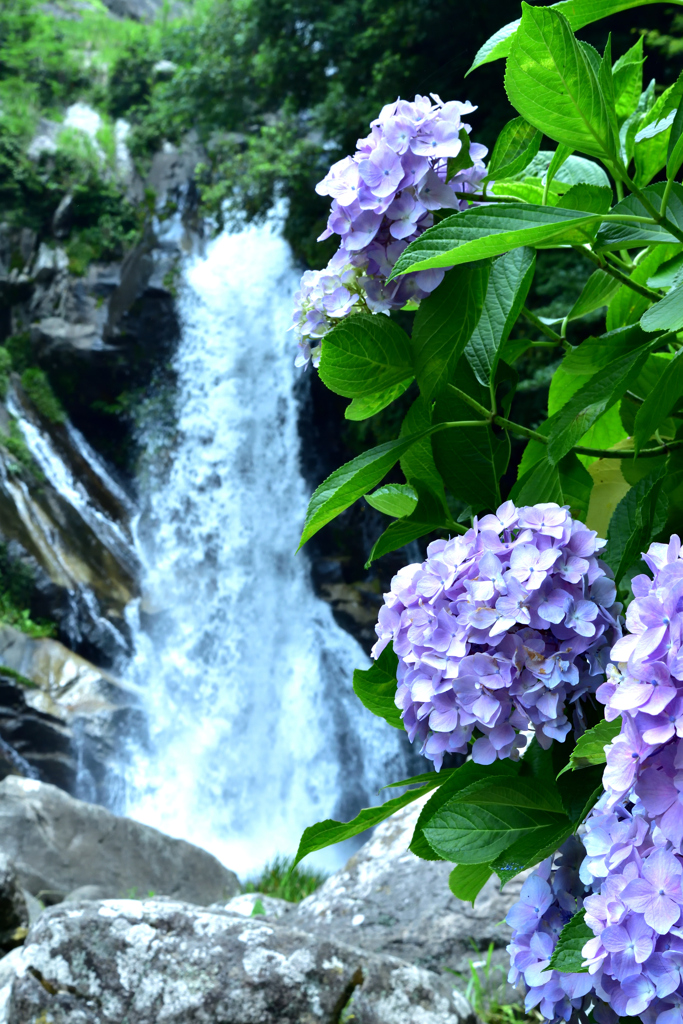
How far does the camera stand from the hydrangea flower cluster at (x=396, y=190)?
511mm

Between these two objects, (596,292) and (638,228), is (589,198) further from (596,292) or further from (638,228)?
(596,292)

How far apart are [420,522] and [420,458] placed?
0.17ft

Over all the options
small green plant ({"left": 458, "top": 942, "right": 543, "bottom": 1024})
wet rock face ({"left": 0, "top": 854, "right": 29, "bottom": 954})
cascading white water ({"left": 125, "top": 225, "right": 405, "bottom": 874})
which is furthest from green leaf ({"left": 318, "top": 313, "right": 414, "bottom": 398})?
cascading white water ({"left": 125, "top": 225, "right": 405, "bottom": 874})

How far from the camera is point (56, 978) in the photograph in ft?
3.90

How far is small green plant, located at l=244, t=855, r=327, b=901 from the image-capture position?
13.1 ft

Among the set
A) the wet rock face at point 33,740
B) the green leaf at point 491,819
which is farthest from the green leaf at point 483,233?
the wet rock face at point 33,740

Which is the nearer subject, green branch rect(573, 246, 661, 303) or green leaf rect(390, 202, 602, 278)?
green leaf rect(390, 202, 602, 278)

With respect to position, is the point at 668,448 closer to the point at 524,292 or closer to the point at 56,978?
the point at 524,292

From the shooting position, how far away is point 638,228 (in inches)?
20.0

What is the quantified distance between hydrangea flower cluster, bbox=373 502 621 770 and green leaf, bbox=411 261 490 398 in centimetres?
12

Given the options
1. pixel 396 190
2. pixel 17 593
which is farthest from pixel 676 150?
pixel 17 593

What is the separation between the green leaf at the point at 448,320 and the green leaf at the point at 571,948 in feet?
1.03

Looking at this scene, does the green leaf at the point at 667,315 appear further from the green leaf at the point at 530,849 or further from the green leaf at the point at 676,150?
the green leaf at the point at 530,849

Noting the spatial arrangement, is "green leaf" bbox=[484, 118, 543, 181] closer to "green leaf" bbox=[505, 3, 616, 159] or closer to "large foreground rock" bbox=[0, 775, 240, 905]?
"green leaf" bbox=[505, 3, 616, 159]
